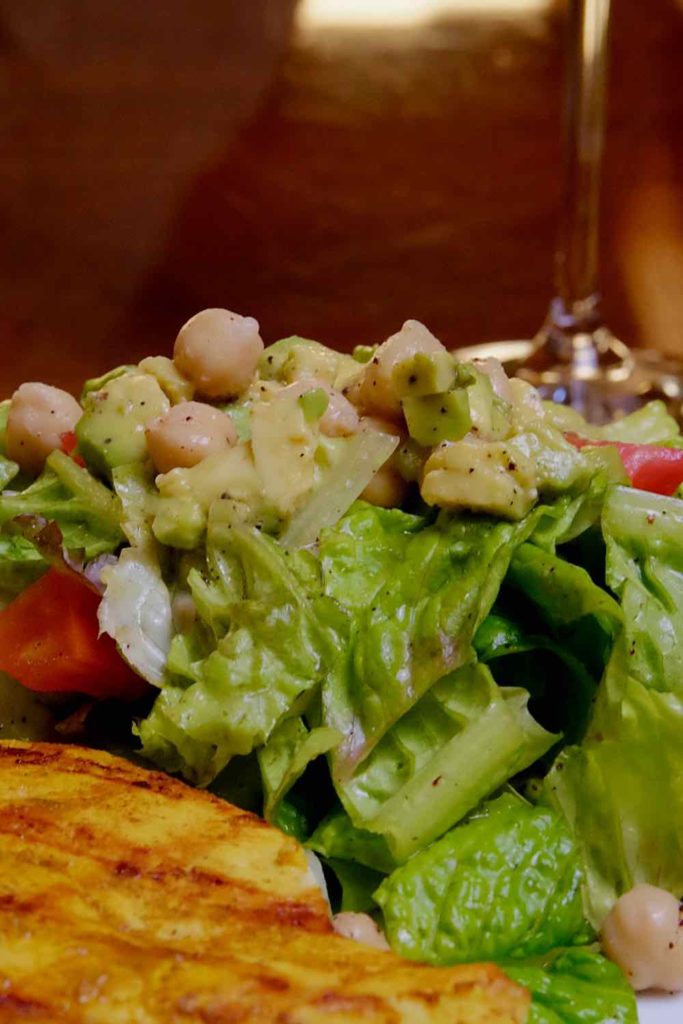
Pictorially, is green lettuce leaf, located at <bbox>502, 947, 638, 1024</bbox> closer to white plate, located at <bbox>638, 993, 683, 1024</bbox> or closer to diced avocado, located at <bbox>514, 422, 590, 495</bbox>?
white plate, located at <bbox>638, 993, 683, 1024</bbox>

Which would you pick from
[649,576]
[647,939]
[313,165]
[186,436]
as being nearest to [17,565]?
[186,436]

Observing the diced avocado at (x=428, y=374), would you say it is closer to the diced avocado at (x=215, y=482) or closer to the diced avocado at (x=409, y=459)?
the diced avocado at (x=409, y=459)

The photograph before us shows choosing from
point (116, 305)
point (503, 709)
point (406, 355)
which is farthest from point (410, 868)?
point (116, 305)

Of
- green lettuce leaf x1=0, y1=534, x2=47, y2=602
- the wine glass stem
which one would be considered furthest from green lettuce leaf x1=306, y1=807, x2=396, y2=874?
the wine glass stem

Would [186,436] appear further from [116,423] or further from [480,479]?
[480,479]

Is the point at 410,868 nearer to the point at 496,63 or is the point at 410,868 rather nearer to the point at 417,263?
the point at 417,263

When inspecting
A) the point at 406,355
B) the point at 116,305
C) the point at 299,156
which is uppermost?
the point at 406,355
